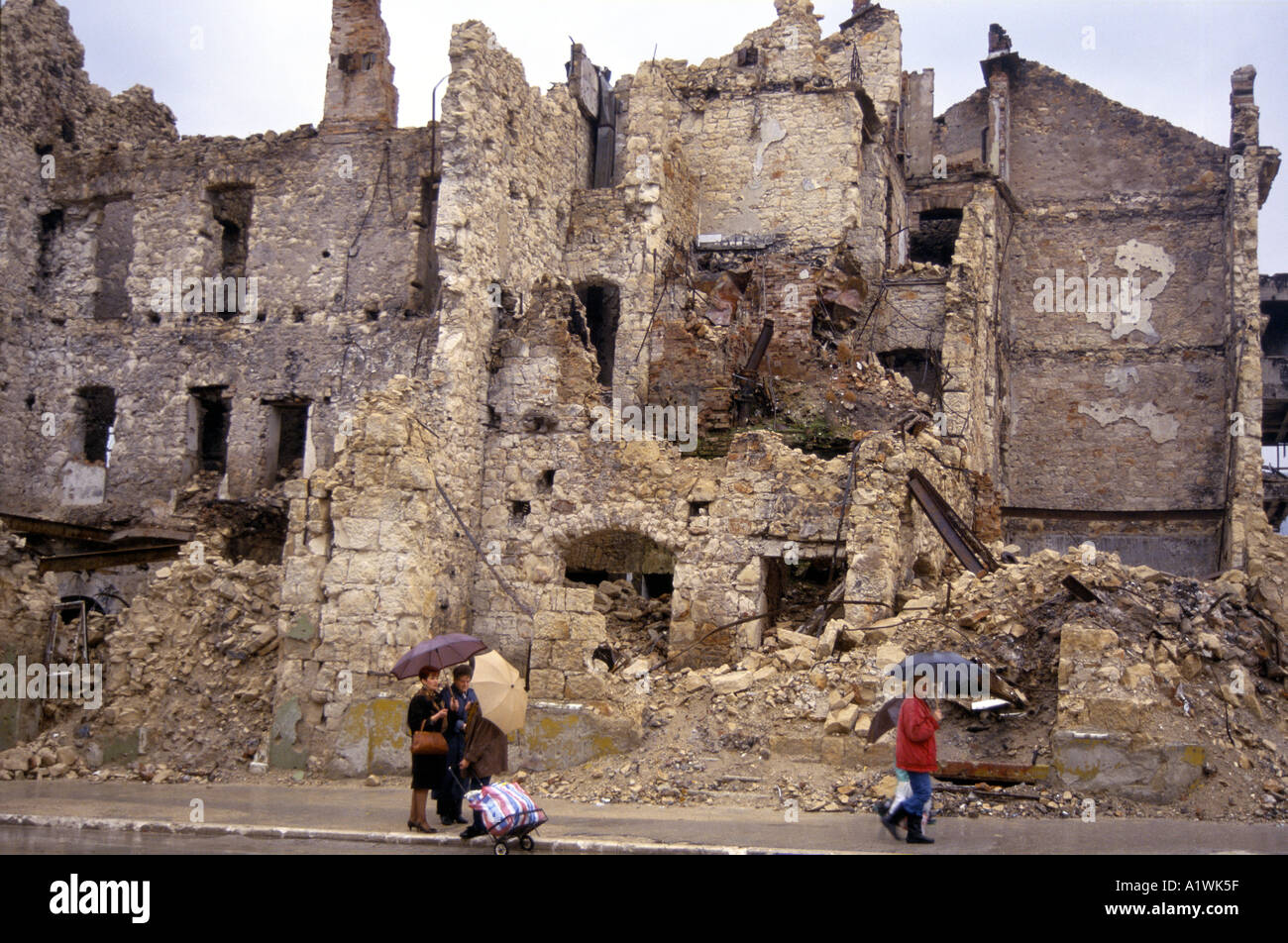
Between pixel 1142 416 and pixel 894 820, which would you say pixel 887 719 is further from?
pixel 1142 416

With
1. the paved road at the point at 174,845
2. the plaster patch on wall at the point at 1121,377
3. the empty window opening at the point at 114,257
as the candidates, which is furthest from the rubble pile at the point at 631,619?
the plaster patch on wall at the point at 1121,377

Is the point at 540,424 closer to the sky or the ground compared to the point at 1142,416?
closer to the ground

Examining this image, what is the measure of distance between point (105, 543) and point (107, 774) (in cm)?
671

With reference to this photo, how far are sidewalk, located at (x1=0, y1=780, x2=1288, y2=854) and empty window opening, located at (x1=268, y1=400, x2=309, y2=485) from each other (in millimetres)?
8871

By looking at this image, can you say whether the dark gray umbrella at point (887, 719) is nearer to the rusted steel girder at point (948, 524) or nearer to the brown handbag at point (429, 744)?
the brown handbag at point (429, 744)

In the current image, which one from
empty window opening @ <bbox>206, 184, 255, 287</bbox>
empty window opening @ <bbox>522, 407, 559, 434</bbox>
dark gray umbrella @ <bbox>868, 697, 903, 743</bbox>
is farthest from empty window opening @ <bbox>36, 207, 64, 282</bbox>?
dark gray umbrella @ <bbox>868, 697, 903, 743</bbox>

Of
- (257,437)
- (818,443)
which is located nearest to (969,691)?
(818,443)

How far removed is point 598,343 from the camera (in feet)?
67.3

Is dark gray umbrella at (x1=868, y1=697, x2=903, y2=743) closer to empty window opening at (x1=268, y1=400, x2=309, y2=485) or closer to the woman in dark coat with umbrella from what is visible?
the woman in dark coat with umbrella

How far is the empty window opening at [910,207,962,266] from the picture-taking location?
25.0 m

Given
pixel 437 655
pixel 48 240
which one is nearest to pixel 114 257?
pixel 48 240

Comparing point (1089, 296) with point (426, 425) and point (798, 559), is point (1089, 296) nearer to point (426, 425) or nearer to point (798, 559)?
point (798, 559)

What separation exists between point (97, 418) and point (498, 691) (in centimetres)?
1456
